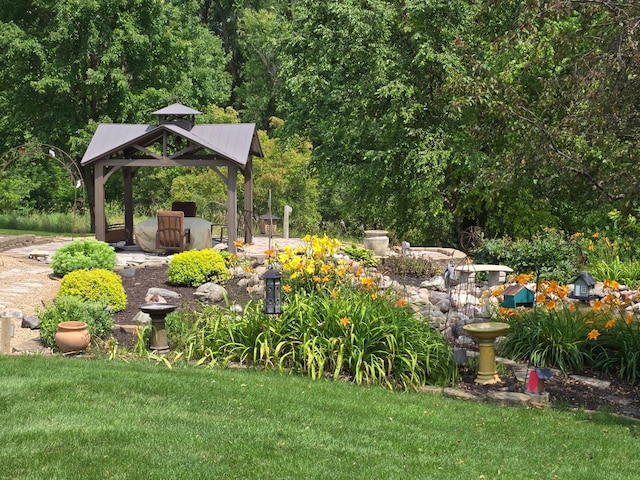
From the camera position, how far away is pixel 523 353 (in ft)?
25.1

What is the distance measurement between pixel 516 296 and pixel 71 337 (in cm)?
462

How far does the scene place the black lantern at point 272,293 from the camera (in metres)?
7.21

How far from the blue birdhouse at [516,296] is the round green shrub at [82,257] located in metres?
6.61

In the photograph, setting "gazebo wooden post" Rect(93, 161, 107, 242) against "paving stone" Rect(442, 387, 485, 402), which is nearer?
"paving stone" Rect(442, 387, 485, 402)

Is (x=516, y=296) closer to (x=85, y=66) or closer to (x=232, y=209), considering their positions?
(x=232, y=209)

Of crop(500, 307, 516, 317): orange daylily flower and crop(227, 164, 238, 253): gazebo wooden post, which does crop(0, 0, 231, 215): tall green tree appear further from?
crop(500, 307, 516, 317): orange daylily flower

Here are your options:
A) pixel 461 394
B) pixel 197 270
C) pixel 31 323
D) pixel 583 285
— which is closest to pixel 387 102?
pixel 197 270

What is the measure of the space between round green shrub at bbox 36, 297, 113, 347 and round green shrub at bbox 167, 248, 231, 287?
10.5 ft

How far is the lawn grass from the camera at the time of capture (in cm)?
424

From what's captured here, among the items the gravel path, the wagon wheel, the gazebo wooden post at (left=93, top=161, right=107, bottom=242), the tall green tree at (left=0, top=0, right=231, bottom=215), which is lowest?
the gravel path

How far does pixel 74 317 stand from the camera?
796 cm

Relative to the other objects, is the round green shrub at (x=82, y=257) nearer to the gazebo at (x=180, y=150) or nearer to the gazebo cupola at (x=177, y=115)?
the gazebo at (x=180, y=150)

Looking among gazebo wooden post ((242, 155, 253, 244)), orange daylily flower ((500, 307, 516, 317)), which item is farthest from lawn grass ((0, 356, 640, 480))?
gazebo wooden post ((242, 155, 253, 244))

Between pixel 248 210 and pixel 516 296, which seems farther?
pixel 248 210
